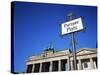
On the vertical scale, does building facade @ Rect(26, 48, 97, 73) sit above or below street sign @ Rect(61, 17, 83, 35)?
below

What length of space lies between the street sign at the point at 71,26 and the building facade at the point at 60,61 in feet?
0.57

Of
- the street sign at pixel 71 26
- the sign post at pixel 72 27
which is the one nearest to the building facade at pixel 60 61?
the sign post at pixel 72 27

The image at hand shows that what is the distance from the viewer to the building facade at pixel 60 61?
1.88 m

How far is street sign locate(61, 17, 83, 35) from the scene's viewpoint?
6.48ft

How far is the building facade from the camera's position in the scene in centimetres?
188

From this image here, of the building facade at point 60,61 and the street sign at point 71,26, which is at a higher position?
the street sign at point 71,26

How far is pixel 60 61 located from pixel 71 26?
0.32m

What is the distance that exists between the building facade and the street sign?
0.17 m

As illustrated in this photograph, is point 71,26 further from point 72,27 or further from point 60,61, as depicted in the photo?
point 60,61

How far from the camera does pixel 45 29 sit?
193 cm

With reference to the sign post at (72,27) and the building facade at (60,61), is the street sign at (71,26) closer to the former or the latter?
the sign post at (72,27)

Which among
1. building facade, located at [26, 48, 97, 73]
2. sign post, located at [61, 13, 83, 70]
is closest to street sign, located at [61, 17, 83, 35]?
sign post, located at [61, 13, 83, 70]

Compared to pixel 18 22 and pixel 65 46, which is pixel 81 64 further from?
pixel 18 22

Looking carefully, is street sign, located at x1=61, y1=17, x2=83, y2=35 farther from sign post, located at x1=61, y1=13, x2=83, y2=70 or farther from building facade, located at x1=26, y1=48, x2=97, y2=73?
building facade, located at x1=26, y1=48, x2=97, y2=73
